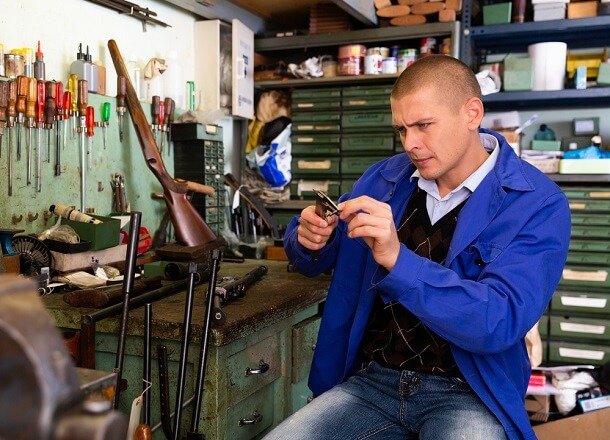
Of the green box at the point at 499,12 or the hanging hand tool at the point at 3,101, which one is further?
the green box at the point at 499,12

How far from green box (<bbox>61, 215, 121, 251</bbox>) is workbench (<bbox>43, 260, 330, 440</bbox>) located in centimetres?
34

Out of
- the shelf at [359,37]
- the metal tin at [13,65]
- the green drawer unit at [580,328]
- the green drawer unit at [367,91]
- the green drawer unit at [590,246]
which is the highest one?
the shelf at [359,37]

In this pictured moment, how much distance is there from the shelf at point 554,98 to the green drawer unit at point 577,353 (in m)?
1.32

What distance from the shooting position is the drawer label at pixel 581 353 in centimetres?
339

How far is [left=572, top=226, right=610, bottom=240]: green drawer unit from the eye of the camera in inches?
134

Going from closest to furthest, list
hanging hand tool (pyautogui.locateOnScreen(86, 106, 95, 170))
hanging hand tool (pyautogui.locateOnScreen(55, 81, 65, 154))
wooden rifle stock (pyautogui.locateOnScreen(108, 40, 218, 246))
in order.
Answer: hanging hand tool (pyautogui.locateOnScreen(55, 81, 65, 154)), hanging hand tool (pyautogui.locateOnScreen(86, 106, 95, 170)), wooden rifle stock (pyautogui.locateOnScreen(108, 40, 218, 246))

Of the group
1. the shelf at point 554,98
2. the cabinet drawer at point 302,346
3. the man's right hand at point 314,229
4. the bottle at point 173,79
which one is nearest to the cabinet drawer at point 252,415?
the cabinet drawer at point 302,346

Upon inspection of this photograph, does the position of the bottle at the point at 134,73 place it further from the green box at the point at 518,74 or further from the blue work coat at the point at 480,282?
the green box at the point at 518,74

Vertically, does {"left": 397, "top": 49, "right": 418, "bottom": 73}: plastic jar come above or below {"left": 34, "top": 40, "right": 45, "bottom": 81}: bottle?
above

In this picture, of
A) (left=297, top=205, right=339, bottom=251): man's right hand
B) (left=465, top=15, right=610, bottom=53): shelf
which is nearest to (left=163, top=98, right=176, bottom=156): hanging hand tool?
(left=297, top=205, right=339, bottom=251): man's right hand

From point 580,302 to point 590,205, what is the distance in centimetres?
52

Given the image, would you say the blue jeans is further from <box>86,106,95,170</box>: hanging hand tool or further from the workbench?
<box>86,106,95,170</box>: hanging hand tool

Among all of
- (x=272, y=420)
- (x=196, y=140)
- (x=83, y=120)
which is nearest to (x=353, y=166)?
(x=196, y=140)

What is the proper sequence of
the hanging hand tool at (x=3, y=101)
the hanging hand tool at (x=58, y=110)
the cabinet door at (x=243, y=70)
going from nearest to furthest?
1. the hanging hand tool at (x=3, y=101)
2. the hanging hand tool at (x=58, y=110)
3. the cabinet door at (x=243, y=70)
